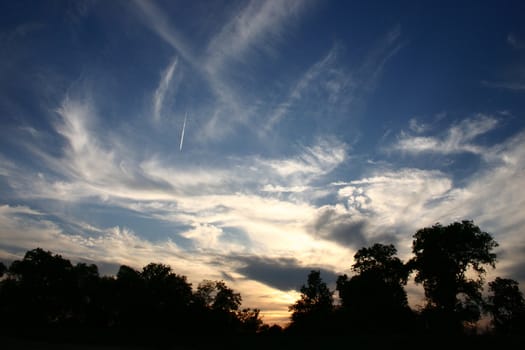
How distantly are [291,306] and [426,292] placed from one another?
125 feet

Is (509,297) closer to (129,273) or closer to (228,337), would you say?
(228,337)

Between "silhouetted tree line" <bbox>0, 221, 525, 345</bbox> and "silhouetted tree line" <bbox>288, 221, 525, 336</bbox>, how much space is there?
0.16 m

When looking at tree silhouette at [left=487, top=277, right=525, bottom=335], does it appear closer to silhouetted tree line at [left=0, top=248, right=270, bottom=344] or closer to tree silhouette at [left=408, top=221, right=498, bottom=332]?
tree silhouette at [left=408, top=221, right=498, bottom=332]

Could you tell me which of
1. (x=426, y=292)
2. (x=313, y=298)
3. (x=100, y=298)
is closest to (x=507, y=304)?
(x=426, y=292)

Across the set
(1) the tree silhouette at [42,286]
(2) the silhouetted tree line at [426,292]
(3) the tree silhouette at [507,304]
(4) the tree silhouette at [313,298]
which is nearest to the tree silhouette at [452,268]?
(2) the silhouetted tree line at [426,292]

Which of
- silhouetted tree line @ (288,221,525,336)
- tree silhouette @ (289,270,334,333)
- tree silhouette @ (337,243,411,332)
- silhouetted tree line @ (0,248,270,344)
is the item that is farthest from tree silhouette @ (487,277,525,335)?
silhouetted tree line @ (0,248,270,344)

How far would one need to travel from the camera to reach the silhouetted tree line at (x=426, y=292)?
4472 cm

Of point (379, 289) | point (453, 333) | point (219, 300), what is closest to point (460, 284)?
point (379, 289)

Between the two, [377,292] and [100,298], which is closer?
[377,292]

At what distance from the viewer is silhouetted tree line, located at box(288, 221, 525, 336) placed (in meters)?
44.7

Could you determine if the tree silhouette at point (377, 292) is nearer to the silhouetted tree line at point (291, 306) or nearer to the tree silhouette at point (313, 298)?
the silhouetted tree line at point (291, 306)

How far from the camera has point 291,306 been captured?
77938mm

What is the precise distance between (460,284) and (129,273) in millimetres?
78060

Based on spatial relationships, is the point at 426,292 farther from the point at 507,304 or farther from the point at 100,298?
the point at 100,298
